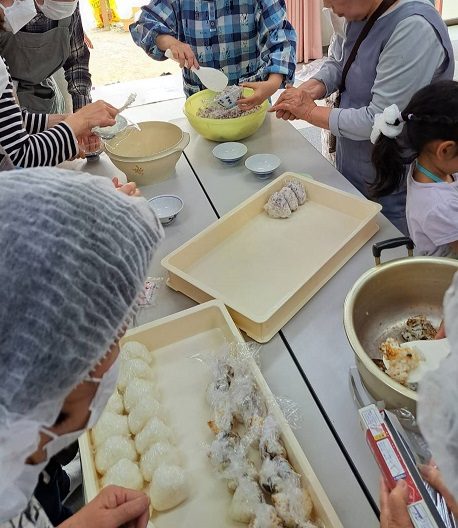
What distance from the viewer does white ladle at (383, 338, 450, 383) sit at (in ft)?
2.96

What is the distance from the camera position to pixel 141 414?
100 centimetres

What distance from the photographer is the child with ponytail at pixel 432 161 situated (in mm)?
1227

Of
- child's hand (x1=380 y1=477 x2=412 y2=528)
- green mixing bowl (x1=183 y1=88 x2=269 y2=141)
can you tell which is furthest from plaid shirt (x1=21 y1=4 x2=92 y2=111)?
child's hand (x1=380 y1=477 x2=412 y2=528)

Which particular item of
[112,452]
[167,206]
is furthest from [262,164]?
[112,452]

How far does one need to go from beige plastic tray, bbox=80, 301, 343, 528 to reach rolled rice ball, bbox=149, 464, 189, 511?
0.06 ft

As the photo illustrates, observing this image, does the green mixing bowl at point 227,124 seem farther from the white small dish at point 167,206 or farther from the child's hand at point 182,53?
the white small dish at point 167,206

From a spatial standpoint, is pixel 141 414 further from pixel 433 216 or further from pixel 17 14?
pixel 17 14

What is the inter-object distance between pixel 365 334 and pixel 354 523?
409 millimetres

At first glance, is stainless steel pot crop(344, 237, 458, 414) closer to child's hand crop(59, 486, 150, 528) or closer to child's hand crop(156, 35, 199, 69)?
child's hand crop(59, 486, 150, 528)

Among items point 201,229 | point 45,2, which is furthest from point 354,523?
point 45,2

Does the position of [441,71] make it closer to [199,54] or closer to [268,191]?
[268,191]

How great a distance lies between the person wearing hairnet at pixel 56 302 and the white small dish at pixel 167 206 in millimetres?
896

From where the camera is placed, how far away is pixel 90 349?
535 millimetres

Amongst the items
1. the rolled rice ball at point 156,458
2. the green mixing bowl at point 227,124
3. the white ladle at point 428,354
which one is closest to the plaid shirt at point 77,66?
the green mixing bowl at point 227,124
